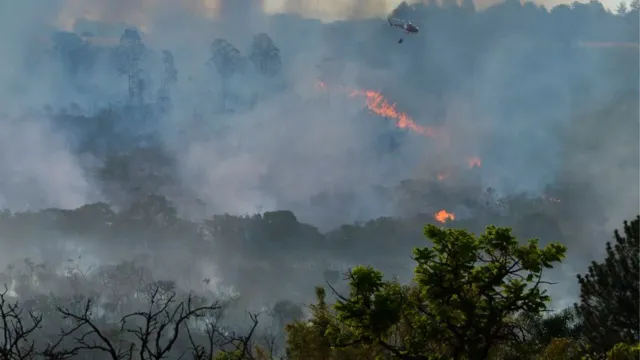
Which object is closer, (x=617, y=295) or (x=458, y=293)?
(x=458, y=293)

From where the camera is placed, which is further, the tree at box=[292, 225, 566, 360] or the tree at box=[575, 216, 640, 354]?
the tree at box=[575, 216, 640, 354]

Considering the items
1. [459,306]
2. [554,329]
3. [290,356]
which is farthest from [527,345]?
[554,329]

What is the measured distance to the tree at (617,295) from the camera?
25.7m

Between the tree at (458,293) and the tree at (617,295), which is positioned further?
the tree at (617,295)

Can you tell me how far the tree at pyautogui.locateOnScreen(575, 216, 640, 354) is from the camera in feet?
84.2

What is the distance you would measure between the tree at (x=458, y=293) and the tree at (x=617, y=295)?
45.2 ft

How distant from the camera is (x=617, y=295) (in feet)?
86.7

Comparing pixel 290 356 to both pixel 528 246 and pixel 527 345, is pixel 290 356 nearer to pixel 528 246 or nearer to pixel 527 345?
pixel 527 345

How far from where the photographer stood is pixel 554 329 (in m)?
46.0

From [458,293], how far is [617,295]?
666 inches

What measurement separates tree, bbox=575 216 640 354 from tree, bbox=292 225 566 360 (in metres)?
13.8

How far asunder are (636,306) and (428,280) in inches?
691

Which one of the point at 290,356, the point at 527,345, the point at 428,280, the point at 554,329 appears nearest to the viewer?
the point at 428,280

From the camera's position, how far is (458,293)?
15266 mm
